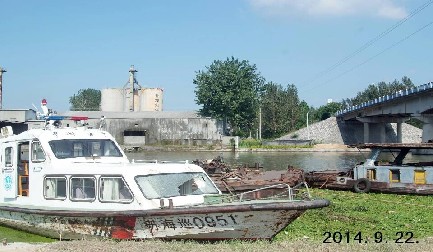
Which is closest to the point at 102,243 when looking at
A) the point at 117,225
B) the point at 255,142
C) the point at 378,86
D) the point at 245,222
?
the point at 117,225

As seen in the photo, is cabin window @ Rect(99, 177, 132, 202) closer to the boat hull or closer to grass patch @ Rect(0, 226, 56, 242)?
the boat hull

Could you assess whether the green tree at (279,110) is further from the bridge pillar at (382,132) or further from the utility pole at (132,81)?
the utility pole at (132,81)

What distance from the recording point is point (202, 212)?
1060cm

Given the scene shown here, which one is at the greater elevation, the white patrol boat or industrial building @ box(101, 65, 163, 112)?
industrial building @ box(101, 65, 163, 112)

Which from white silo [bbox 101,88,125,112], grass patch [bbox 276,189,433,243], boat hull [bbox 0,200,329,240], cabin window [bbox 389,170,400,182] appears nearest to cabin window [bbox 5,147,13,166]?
boat hull [bbox 0,200,329,240]

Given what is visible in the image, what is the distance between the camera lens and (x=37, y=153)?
13531 millimetres

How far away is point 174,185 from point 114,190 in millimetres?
1355

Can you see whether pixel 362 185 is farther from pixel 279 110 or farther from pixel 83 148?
pixel 279 110

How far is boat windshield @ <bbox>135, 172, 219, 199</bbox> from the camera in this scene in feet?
38.3

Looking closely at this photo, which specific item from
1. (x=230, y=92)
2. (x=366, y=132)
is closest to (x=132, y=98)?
(x=230, y=92)

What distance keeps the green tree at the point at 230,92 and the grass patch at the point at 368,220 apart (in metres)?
54.0

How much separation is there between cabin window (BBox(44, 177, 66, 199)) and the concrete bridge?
44.0 metres

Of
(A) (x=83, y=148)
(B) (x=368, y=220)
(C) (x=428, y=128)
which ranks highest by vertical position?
(C) (x=428, y=128)

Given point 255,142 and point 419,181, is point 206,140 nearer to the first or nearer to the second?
point 255,142
